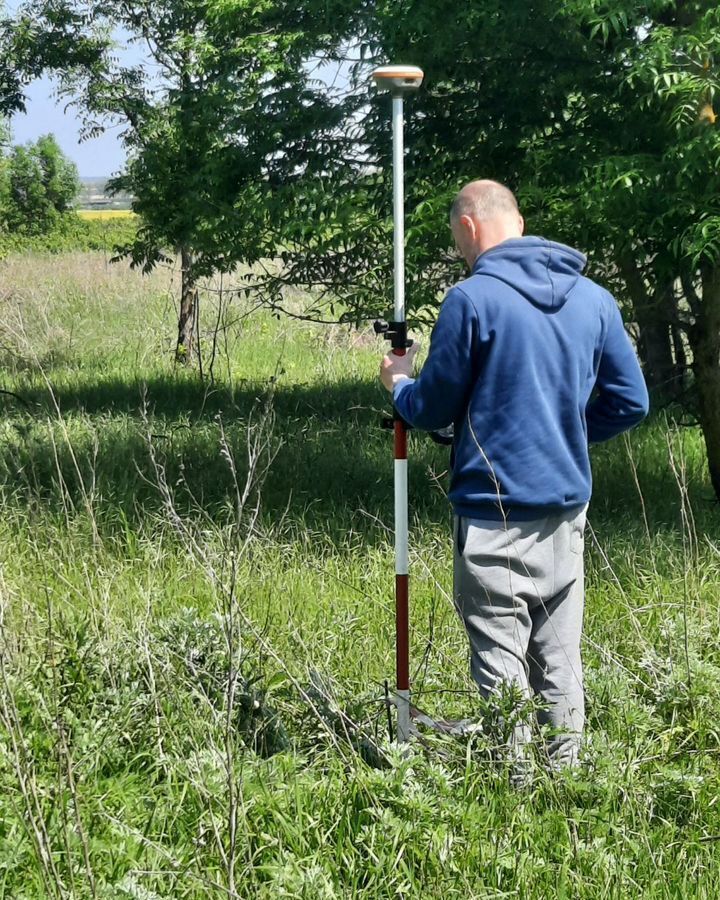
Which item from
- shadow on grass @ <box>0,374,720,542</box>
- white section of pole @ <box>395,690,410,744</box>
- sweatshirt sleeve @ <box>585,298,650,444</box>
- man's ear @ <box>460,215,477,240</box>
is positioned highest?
man's ear @ <box>460,215,477,240</box>

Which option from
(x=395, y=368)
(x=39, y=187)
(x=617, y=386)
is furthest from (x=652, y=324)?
(x=39, y=187)

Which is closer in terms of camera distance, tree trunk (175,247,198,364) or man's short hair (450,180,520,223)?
man's short hair (450,180,520,223)

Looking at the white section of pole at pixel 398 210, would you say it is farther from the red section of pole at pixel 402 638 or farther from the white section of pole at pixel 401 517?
the red section of pole at pixel 402 638

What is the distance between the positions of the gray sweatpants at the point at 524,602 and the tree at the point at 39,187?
42117mm

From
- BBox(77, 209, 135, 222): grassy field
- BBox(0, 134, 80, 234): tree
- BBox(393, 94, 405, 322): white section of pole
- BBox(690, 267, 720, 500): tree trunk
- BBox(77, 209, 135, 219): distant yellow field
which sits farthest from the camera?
BBox(77, 209, 135, 219): distant yellow field

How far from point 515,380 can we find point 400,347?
54cm

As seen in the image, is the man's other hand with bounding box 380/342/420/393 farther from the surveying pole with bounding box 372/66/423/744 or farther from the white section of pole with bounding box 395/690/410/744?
the white section of pole with bounding box 395/690/410/744

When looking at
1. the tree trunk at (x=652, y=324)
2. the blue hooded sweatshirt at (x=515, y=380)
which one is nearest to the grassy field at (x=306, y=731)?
the blue hooded sweatshirt at (x=515, y=380)

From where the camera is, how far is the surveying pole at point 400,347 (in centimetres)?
381

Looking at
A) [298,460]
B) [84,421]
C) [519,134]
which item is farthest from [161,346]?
[519,134]

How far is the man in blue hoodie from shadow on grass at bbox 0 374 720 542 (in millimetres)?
2540

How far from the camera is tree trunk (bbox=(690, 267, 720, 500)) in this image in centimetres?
780

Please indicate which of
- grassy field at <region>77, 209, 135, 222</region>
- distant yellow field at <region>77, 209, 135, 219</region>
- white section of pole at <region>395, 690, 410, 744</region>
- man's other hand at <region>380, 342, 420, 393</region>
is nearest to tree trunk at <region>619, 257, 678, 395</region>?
man's other hand at <region>380, 342, 420, 393</region>

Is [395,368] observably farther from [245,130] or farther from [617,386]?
[245,130]
